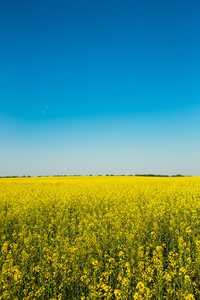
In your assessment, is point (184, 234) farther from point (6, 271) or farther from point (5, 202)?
point (5, 202)

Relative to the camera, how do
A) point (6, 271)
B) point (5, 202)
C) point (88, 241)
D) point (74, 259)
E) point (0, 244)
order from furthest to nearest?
point (5, 202) → point (0, 244) → point (88, 241) → point (74, 259) → point (6, 271)

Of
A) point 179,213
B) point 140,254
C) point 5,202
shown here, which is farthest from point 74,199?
point 140,254

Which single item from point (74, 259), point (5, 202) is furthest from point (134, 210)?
point (5, 202)

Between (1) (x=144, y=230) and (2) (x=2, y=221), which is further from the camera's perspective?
(2) (x=2, y=221)

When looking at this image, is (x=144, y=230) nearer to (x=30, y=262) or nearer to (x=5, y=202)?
(x=30, y=262)

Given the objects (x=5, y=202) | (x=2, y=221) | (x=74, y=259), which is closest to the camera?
(x=74, y=259)

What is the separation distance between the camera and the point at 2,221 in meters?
10.1

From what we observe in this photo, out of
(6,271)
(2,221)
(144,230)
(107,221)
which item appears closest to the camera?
(6,271)

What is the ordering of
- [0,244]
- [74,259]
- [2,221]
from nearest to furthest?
[74,259] → [0,244] → [2,221]

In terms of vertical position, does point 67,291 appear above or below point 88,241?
below

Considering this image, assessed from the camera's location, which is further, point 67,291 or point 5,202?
point 5,202

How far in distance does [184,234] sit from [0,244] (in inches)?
277

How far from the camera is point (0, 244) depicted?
24.6 ft

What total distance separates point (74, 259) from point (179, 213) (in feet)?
23.2
